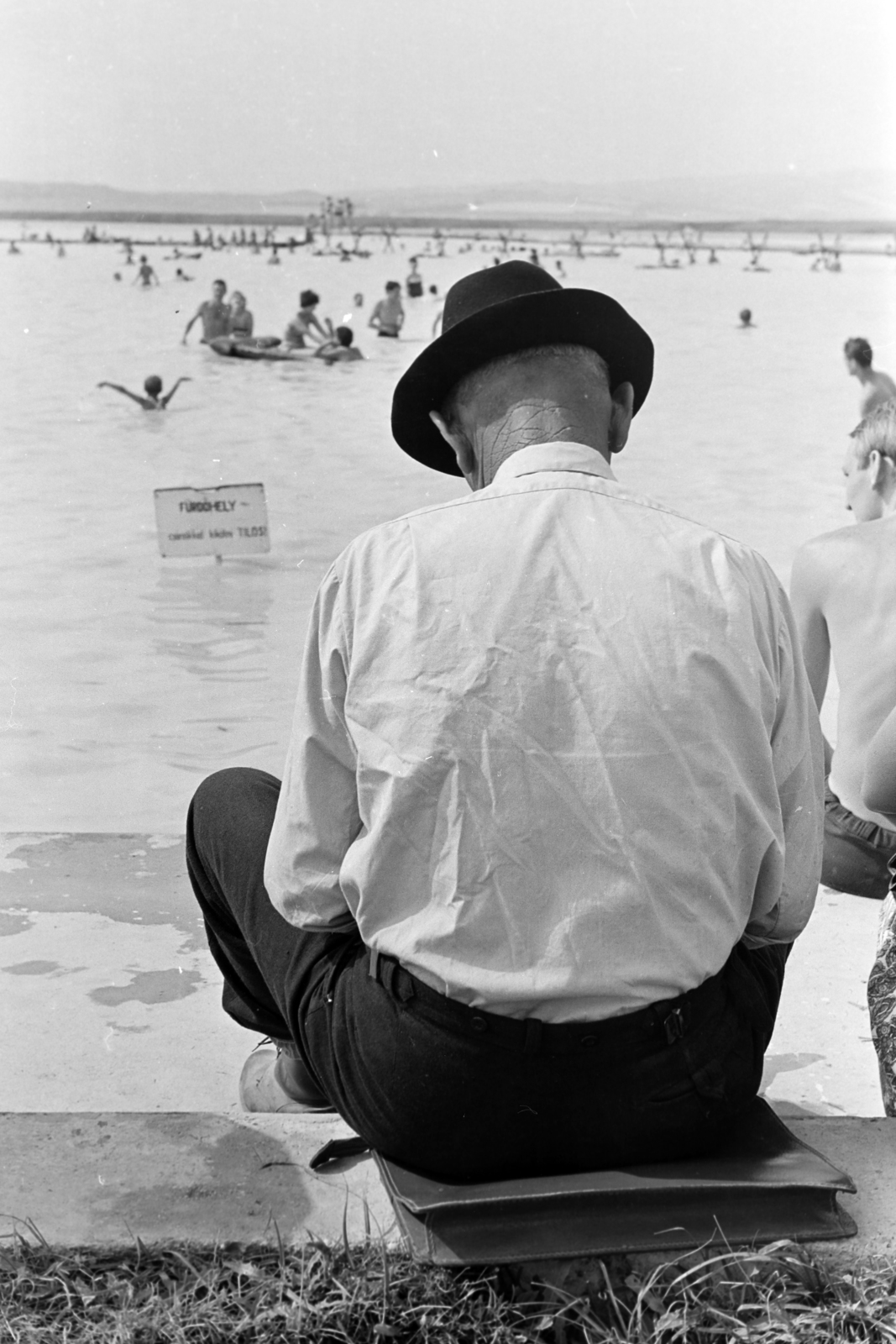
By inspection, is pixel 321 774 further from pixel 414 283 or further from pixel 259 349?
pixel 414 283

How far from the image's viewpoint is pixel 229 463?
10.4 meters

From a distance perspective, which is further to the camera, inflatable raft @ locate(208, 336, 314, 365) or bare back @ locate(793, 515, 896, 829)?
inflatable raft @ locate(208, 336, 314, 365)

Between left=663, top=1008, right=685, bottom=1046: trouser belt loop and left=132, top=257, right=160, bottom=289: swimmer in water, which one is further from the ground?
left=132, top=257, right=160, bottom=289: swimmer in water

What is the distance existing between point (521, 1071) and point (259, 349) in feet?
35.3

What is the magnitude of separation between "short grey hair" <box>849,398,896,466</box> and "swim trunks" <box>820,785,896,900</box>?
74 cm

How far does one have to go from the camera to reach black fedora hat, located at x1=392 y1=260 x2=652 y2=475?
154 centimetres

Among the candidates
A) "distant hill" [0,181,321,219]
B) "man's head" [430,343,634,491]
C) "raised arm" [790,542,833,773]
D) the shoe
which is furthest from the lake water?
"man's head" [430,343,634,491]

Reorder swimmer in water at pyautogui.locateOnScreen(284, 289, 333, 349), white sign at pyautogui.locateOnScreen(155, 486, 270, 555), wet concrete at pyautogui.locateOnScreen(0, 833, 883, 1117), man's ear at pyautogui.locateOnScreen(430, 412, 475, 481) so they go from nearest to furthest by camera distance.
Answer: man's ear at pyautogui.locateOnScreen(430, 412, 475, 481), wet concrete at pyautogui.locateOnScreen(0, 833, 883, 1117), white sign at pyautogui.locateOnScreen(155, 486, 270, 555), swimmer in water at pyautogui.locateOnScreen(284, 289, 333, 349)

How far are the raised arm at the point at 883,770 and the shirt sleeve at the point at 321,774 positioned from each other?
740mm

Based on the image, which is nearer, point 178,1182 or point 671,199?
point 178,1182

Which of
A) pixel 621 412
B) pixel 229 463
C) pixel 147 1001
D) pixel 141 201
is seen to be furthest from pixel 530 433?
pixel 229 463

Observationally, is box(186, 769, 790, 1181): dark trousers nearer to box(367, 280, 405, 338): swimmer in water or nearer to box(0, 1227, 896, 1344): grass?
box(0, 1227, 896, 1344): grass

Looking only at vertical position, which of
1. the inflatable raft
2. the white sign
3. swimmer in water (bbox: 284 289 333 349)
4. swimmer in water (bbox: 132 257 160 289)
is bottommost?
the white sign

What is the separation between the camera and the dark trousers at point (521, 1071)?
52.7 inches
